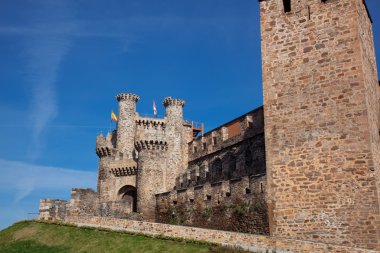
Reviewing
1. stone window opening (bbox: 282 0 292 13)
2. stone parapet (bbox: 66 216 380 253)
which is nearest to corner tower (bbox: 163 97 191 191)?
stone parapet (bbox: 66 216 380 253)

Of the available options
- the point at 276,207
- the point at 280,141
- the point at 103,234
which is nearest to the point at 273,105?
the point at 280,141

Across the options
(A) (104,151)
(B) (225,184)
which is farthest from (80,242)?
(A) (104,151)

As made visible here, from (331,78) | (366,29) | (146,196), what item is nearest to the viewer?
(331,78)

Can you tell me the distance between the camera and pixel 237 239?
62.4ft

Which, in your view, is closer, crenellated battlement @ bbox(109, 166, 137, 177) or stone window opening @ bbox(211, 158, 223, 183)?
stone window opening @ bbox(211, 158, 223, 183)

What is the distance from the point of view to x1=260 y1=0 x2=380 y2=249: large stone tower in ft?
55.1

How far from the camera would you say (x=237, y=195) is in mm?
25703

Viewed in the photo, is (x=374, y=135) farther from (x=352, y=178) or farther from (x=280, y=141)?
(x=280, y=141)

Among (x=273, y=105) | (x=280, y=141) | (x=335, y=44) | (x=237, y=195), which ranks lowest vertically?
(x=237, y=195)

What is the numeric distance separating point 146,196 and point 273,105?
21.9m

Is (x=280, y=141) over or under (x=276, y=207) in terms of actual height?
over

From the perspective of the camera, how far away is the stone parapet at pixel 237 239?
16.4 m

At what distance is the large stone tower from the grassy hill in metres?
3.41

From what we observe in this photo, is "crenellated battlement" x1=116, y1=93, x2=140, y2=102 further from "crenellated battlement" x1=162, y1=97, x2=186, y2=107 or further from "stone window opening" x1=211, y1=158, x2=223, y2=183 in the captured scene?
"stone window opening" x1=211, y1=158, x2=223, y2=183
